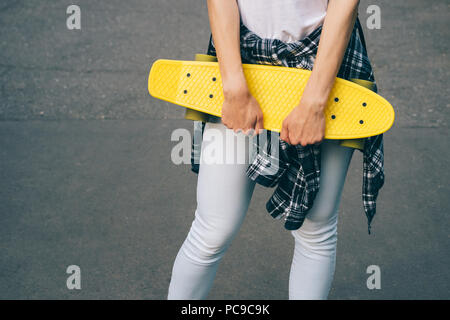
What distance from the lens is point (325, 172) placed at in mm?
1384

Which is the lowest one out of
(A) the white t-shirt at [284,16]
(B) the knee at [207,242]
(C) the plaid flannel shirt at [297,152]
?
(B) the knee at [207,242]

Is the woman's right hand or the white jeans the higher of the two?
the woman's right hand

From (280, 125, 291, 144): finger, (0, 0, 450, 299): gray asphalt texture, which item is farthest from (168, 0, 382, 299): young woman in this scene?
(0, 0, 450, 299): gray asphalt texture

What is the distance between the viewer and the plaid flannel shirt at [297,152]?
1.33 metres

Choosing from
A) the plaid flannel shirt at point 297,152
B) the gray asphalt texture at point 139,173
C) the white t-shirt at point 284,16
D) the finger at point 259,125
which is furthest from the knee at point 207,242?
the gray asphalt texture at point 139,173

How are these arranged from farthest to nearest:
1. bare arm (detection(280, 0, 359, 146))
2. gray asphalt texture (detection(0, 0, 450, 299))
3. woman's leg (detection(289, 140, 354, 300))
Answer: gray asphalt texture (detection(0, 0, 450, 299)) → woman's leg (detection(289, 140, 354, 300)) → bare arm (detection(280, 0, 359, 146))

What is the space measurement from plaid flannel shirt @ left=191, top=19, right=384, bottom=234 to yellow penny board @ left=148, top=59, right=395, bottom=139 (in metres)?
0.05

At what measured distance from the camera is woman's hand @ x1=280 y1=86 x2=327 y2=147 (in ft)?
4.19

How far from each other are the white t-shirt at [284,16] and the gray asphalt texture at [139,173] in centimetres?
121

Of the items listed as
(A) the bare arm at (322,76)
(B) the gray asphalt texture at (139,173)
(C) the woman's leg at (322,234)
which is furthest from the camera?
(B) the gray asphalt texture at (139,173)

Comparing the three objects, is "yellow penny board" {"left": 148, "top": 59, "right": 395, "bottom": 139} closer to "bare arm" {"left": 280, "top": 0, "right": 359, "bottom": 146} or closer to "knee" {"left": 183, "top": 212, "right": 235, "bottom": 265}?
"bare arm" {"left": 280, "top": 0, "right": 359, "bottom": 146}

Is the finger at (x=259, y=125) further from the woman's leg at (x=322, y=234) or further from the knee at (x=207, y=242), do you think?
the knee at (x=207, y=242)

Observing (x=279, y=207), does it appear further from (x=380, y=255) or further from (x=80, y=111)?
(x=80, y=111)
